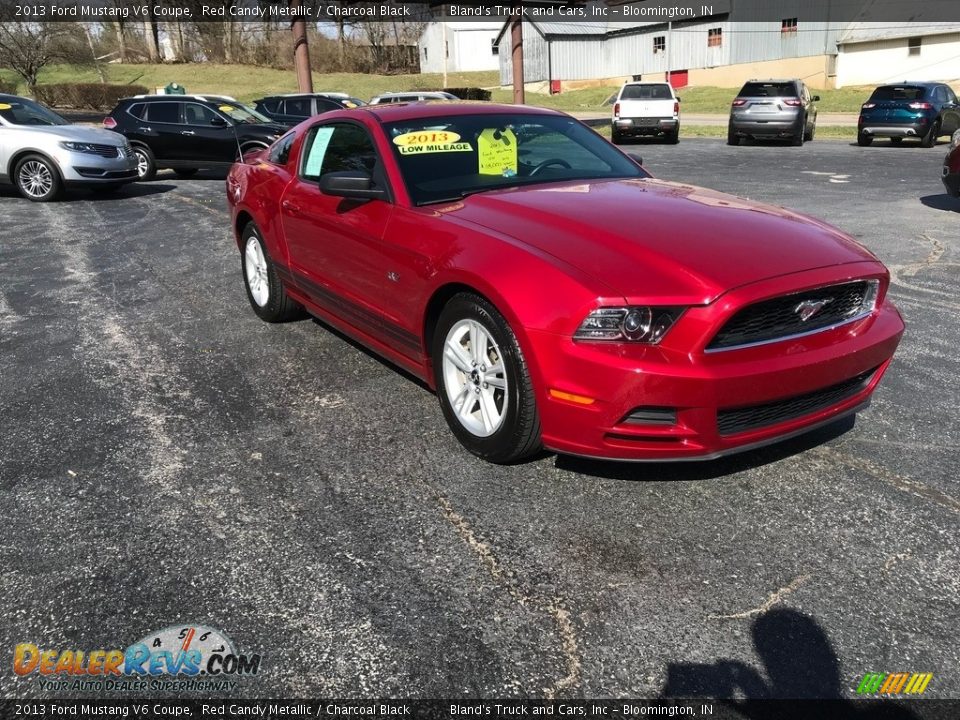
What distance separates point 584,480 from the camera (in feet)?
11.1

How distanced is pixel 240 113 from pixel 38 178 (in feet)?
15.9

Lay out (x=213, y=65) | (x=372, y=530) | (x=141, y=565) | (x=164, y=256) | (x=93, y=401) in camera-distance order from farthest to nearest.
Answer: (x=213, y=65), (x=164, y=256), (x=93, y=401), (x=372, y=530), (x=141, y=565)

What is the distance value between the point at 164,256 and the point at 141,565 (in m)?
6.13

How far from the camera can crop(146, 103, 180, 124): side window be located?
49.7 ft

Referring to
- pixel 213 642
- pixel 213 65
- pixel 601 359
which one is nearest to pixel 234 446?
pixel 213 642

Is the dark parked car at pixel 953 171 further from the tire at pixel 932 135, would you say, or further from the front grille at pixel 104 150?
the front grille at pixel 104 150

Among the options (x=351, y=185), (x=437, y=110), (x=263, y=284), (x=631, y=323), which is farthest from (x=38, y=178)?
(x=631, y=323)

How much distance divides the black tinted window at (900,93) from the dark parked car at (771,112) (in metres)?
1.76

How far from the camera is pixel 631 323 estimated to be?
2.90 meters

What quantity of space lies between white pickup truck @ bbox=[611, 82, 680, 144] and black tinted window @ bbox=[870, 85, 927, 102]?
16.3 ft

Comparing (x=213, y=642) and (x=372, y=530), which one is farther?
(x=372, y=530)

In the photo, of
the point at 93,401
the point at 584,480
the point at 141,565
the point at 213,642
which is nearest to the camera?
the point at 213,642

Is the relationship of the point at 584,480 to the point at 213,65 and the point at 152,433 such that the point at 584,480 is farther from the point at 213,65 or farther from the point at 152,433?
the point at 213,65

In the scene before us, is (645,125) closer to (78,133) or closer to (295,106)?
(295,106)
